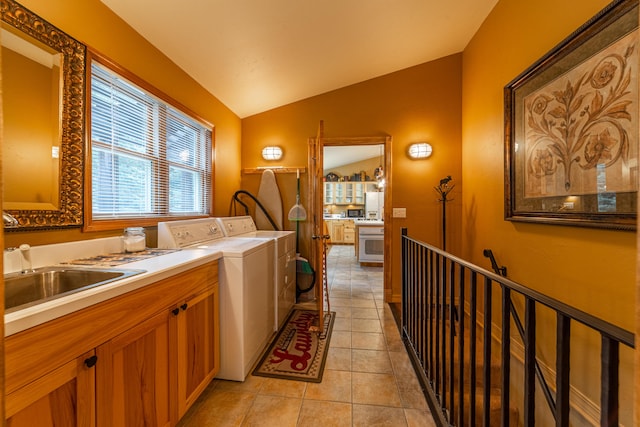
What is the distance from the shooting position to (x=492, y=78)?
2.40 meters

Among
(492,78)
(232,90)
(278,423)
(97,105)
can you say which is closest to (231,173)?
(232,90)

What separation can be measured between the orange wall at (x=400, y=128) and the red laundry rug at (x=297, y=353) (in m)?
1.25

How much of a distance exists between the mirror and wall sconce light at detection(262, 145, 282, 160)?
2062 mm

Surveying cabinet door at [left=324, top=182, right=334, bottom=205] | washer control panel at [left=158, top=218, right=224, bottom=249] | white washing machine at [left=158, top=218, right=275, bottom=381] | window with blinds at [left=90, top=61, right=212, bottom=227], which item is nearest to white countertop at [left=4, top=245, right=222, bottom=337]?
white washing machine at [left=158, top=218, right=275, bottom=381]

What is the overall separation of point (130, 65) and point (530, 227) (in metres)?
3.02

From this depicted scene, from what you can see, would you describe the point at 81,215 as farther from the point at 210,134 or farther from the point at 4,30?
the point at 210,134

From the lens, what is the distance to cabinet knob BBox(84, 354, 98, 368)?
93 centimetres

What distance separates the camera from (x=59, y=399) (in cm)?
86

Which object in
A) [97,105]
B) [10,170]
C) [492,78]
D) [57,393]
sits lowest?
[57,393]

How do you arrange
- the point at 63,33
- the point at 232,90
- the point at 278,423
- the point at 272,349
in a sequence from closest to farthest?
1. the point at 63,33
2. the point at 278,423
3. the point at 272,349
4. the point at 232,90

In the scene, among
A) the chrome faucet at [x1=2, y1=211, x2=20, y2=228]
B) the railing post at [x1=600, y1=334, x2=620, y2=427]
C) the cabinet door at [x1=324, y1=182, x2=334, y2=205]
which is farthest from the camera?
the cabinet door at [x1=324, y1=182, x2=334, y2=205]

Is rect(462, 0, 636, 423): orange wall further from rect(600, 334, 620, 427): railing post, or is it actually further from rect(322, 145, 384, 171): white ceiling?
rect(322, 145, 384, 171): white ceiling

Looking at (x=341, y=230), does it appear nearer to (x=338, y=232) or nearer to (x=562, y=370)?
(x=338, y=232)

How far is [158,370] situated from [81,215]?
3.16ft
